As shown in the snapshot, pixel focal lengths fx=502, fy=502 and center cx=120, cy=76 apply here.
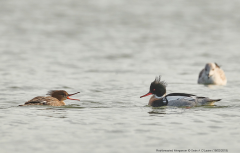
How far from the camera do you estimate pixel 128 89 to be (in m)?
15.5

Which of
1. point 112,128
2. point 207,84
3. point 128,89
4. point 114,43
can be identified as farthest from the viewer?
point 114,43

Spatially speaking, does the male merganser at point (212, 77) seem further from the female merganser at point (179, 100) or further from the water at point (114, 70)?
the female merganser at point (179, 100)

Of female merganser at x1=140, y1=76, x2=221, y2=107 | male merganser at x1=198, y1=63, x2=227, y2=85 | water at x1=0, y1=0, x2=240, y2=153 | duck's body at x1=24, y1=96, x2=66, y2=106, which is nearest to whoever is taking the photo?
water at x1=0, y1=0, x2=240, y2=153

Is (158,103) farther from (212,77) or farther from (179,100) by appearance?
(212,77)

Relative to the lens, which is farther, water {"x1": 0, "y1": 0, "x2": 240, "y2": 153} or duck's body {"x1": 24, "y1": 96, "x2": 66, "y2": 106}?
duck's body {"x1": 24, "y1": 96, "x2": 66, "y2": 106}

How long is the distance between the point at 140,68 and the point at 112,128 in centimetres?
947

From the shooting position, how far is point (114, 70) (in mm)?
19047

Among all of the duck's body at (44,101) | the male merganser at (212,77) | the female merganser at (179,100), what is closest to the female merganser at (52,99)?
the duck's body at (44,101)

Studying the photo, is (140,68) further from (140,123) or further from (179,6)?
(179,6)

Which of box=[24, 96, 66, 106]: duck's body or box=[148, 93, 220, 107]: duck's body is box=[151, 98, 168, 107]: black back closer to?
box=[148, 93, 220, 107]: duck's body

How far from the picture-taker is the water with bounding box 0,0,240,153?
9.30m

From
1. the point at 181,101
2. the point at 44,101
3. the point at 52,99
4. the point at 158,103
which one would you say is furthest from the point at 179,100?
the point at 44,101

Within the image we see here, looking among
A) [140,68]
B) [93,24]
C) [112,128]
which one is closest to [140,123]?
[112,128]

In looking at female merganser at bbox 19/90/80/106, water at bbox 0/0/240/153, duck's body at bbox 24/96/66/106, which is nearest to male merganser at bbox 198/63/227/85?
water at bbox 0/0/240/153
